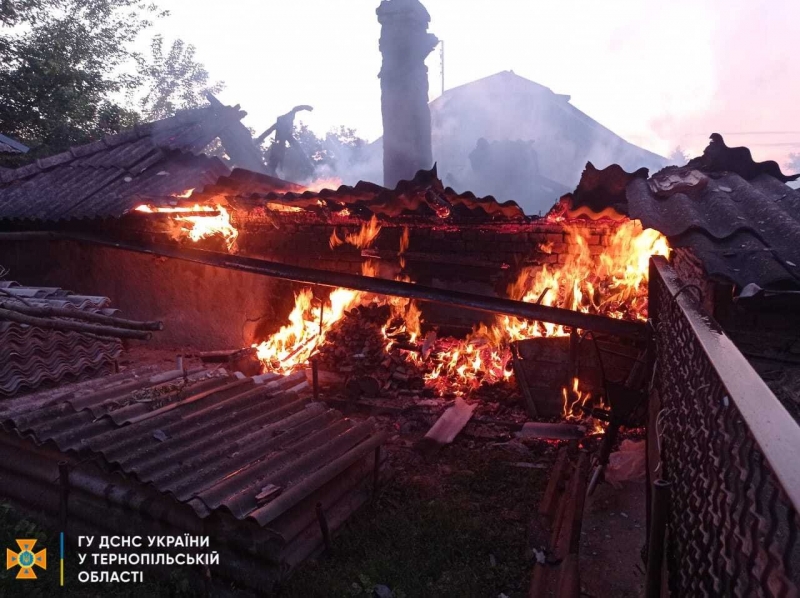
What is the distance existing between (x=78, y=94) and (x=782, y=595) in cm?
2375

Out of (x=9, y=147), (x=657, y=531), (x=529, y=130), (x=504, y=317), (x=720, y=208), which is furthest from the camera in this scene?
(x=529, y=130)

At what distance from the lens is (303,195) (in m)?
8.31

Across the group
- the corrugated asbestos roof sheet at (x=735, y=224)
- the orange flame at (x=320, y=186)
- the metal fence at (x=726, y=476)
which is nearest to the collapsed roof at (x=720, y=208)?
the corrugated asbestos roof sheet at (x=735, y=224)

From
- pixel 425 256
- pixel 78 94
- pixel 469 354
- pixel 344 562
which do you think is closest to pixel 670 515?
pixel 344 562

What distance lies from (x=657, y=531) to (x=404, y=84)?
20.7 metres

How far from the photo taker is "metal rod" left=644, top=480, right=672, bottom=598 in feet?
6.91

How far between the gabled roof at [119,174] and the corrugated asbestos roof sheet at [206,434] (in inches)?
178

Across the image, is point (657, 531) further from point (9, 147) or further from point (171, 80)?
point (171, 80)

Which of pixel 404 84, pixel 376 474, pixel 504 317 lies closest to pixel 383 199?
pixel 504 317

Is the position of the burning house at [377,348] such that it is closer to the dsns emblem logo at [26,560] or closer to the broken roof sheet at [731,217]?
the broken roof sheet at [731,217]

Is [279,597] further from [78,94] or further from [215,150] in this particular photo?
[215,150]

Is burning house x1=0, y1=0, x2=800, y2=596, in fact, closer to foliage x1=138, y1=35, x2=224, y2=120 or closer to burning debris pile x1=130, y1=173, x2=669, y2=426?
burning debris pile x1=130, y1=173, x2=669, y2=426

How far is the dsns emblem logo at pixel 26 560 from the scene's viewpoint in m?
4.88

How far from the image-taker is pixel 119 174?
36.7ft
